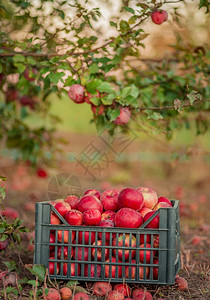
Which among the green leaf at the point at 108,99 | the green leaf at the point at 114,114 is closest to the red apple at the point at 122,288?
the green leaf at the point at 114,114

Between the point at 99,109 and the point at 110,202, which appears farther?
the point at 99,109

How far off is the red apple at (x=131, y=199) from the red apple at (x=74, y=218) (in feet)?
0.65

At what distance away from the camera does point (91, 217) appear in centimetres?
176

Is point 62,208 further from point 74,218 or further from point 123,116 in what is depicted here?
point 123,116

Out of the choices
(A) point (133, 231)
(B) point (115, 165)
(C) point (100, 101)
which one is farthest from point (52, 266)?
(B) point (115, 165)

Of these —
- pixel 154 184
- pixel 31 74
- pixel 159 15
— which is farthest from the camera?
pixel 154 184

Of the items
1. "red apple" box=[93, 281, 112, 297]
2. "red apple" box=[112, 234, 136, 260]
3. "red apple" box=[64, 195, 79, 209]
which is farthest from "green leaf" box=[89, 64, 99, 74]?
"red apple" box=[93, 281, 112, 297]

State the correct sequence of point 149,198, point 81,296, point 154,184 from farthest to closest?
point 154,184, point 149,198, point 81,296

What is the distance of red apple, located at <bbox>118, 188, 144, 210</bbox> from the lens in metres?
1.79

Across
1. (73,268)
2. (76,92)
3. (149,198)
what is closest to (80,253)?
(73,268)

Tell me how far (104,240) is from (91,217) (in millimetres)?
122

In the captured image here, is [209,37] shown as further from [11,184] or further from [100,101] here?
[100,101]

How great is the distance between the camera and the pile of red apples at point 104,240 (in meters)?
1.69

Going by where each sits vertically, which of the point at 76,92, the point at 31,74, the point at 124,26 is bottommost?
the point at 76,92
